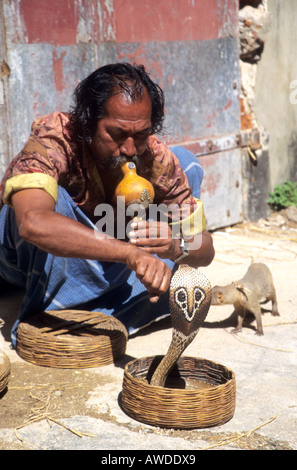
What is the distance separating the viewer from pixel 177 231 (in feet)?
11.6

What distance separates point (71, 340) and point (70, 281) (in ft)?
1.30

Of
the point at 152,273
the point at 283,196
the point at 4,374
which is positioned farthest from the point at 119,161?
A: the point at 283,196

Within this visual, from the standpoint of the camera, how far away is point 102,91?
10.4ft

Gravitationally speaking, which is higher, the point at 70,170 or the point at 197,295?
the point at 70,170

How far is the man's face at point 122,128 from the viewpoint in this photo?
Result: 10.2ft

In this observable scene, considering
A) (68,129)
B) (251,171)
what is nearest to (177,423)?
(68,129)

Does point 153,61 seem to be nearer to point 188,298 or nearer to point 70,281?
point 70,281

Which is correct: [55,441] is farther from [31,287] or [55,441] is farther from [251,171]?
[251,171]

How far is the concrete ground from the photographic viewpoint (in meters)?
2.55

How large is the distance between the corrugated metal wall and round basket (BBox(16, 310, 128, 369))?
4.83 ft

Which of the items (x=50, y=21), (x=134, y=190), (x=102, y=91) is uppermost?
(x=50, y=21)

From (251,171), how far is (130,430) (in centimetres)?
444

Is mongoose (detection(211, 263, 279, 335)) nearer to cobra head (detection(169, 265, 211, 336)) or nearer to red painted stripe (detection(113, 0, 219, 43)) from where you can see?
cobra head (detection(169, 265, 211, 336))

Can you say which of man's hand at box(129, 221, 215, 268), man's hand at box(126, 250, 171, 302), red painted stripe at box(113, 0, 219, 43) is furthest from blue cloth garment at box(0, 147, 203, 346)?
red painted stripe at box(113, 0, 219, 43)
